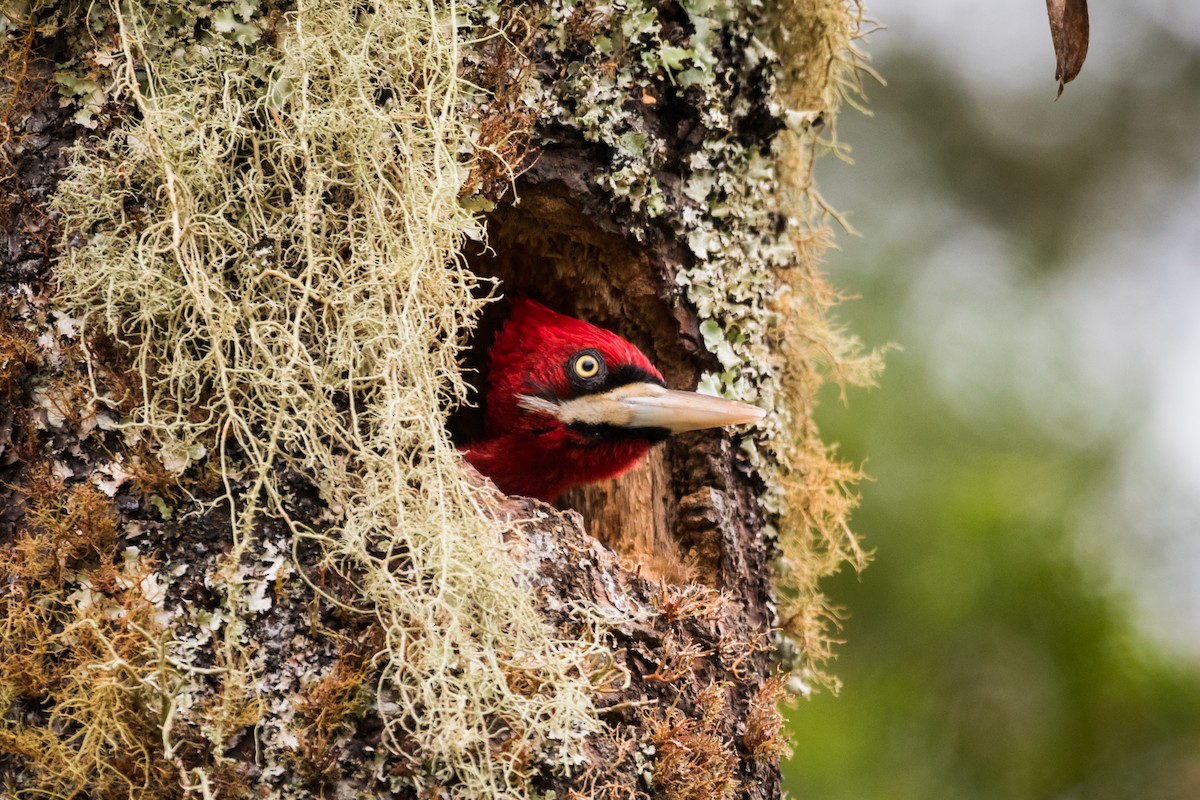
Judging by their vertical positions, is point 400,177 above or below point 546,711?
above

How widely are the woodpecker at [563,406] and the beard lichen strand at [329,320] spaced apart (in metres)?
0.71

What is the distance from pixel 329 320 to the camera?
1983 millimetres

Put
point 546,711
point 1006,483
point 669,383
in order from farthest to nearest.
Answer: point 1006,483 < point 669,383 < point 546,711

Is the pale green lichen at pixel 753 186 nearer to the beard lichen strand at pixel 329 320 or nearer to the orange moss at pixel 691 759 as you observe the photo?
the beard lichen strand at pixel 329 320

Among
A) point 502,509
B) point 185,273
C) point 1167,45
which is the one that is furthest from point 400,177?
point 1167,45

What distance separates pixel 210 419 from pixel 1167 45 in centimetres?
469

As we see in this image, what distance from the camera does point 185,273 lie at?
6.05 feet

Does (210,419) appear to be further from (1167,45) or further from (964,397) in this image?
(1167,45)

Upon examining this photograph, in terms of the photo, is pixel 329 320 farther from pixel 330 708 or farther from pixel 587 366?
pixel 587 366

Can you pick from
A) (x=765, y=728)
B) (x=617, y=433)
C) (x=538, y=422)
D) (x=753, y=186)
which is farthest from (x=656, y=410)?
(x=765, y=728)

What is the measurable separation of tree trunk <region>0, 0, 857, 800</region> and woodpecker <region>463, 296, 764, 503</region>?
493mm

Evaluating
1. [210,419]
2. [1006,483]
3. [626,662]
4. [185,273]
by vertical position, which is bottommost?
[1006,483]

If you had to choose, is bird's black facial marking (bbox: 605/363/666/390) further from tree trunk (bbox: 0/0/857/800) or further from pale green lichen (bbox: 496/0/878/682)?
tree trunk (bbox: 0/0/857/800)

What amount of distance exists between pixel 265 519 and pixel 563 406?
1.14 metres
